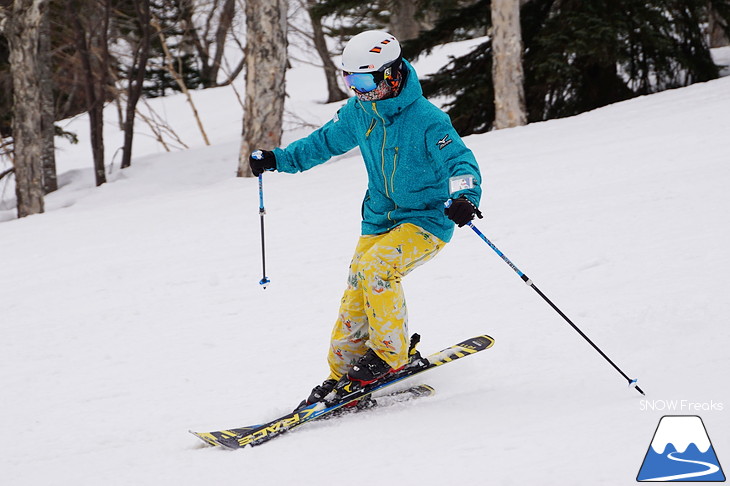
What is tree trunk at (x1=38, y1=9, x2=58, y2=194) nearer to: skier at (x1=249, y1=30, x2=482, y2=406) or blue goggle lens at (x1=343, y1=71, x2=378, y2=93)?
skier at (x1=249, y1=30, x2=482, y2=406)

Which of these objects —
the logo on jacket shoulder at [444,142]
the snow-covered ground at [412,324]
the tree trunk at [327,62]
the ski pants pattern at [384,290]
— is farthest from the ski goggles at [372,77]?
the tree trunk at [327,62]

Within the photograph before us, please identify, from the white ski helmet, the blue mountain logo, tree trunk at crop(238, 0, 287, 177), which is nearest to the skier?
the white ski helmet

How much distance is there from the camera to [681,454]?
102 inches

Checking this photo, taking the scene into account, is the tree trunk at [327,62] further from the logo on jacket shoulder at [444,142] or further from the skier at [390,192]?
the logo on jacket shoulder at [444,142]

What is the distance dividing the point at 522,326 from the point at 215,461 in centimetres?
206

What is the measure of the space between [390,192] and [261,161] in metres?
0.80

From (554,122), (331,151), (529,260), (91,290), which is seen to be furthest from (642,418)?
(554,122)

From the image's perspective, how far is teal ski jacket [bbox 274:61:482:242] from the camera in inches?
130

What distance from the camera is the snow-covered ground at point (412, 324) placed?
2973mm

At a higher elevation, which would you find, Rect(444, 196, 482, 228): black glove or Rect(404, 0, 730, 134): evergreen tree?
Rect(404, 0, 730, 134): evergreen tree

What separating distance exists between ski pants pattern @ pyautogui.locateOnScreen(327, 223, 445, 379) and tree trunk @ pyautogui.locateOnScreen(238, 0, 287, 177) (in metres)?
6.88

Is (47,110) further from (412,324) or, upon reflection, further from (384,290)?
(384,290)

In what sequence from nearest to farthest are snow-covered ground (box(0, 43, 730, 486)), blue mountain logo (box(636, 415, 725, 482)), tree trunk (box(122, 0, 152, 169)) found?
1. blue mountain logo (box(636, 415, 725, 482))
2. snow-covered ground (box(0, 43, 730, 486))
3. tree trunk (box(122, 0, 152, 169))

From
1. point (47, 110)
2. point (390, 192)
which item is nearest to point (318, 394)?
point (390, 192)
